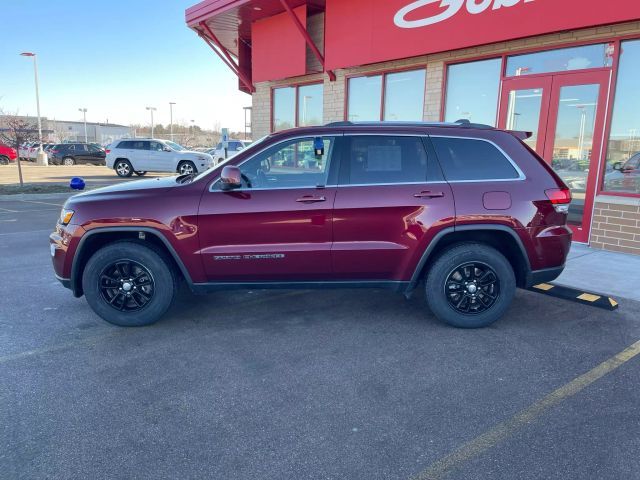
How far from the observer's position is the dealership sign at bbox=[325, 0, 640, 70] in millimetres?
6812

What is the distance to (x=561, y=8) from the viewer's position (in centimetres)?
696

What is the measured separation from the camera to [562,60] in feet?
24.9

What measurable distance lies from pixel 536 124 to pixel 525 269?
15.0 feet

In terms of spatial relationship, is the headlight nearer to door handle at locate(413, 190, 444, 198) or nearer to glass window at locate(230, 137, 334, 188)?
glass window at locate(230, 137, 334, 188)

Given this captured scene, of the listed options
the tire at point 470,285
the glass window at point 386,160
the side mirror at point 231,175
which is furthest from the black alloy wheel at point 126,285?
the tire at point 470,285

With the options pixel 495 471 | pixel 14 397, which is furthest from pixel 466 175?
pixel 14 397

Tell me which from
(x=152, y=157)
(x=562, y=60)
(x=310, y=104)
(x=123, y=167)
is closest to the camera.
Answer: (x=562, y=60)

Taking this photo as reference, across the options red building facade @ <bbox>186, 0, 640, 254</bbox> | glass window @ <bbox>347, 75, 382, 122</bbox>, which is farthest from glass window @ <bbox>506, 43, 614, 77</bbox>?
glass window @ <bbox>347, 75, 382, 122</bbox>

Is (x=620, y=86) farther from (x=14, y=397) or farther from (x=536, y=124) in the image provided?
(x=14, y=397)

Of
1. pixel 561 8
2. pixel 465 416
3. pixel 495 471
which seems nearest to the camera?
pixel 495 471

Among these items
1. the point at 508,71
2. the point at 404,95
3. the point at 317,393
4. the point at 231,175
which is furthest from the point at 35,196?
the point at 317,393

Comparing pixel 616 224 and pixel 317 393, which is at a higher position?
pixel 616 224

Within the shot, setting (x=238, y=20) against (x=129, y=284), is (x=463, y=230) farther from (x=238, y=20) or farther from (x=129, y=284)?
(x=238, y=20)

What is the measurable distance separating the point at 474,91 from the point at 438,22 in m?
1.39
